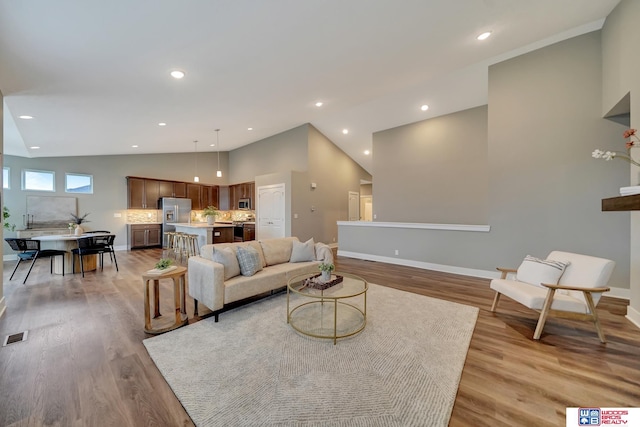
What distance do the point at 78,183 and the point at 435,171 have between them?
10.3m

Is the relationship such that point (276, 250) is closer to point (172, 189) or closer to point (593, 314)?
point (593, 314)

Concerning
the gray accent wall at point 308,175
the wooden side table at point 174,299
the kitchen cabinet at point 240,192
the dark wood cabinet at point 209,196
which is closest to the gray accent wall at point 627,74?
the wooden side table at point 174,299

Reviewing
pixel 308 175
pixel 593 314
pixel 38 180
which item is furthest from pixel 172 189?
pixel 593 314

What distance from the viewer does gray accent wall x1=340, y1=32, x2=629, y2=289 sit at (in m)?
3.66

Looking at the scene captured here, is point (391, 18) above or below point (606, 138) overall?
above

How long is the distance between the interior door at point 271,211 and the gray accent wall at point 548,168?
420 centimetres

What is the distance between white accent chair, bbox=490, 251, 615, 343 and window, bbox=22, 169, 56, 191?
1061cm

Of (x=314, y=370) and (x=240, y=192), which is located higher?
(x=240, y=192)

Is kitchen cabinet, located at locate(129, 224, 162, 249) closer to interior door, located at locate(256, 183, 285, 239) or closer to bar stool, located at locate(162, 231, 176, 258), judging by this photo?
bar stool, located at locate(162, 231, 176, 258)

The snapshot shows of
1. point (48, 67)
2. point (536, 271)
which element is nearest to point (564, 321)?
point (536, 271)

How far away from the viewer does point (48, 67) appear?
8.77ft

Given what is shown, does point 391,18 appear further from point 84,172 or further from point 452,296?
point 84,172

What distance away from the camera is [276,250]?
12.8 feet

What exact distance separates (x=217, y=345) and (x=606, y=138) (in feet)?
19.3
